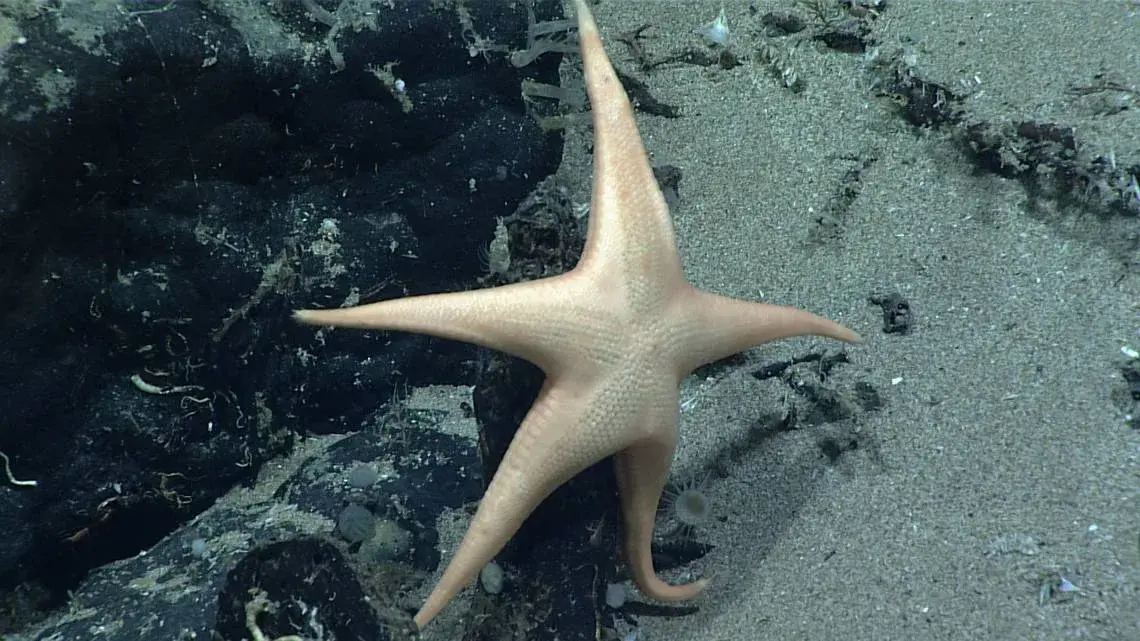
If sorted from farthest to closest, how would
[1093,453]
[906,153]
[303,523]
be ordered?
[906,153], [303,523], [1093,453]

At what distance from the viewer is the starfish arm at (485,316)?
1.98 m

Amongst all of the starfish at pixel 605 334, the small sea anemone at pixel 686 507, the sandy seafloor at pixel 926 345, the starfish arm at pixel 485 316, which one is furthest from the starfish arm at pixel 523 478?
the sandy seafloor at pixel 926 345

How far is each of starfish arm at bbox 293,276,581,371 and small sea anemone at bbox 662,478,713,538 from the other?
93 centimetres

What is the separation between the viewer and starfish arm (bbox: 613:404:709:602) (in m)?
2.21

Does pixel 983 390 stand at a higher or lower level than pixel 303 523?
higher

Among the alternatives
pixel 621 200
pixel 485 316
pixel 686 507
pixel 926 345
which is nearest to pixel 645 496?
pixel 686 507

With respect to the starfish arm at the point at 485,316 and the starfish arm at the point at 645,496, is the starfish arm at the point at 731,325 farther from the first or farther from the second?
the starfish arm at the point at 485,316

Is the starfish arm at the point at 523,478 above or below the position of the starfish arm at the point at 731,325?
below

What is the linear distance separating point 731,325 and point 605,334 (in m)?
0.47

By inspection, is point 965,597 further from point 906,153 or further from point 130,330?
point 130,330

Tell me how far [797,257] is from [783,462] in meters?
0.95

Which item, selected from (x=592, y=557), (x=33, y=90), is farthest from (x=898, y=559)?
(x=33, y=90)

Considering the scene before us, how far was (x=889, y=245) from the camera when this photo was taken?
9.71 feet

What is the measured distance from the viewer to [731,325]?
7.52 ft
